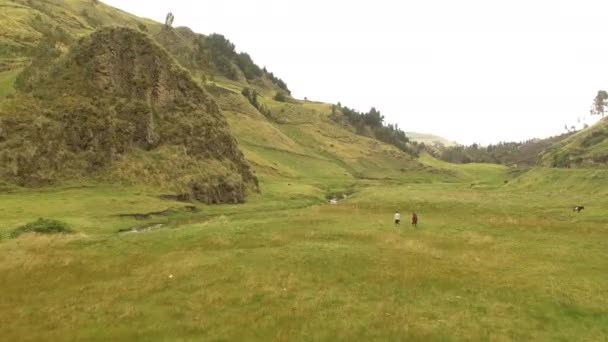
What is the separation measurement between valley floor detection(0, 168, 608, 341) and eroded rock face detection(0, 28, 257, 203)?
2514 cm

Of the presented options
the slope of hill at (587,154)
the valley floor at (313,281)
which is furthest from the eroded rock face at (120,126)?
the slope of hill at (587,154)

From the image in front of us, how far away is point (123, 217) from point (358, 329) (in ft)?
155

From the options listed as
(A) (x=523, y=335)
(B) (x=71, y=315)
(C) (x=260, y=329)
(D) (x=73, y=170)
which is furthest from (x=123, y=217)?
(A) (x=523, y=335)

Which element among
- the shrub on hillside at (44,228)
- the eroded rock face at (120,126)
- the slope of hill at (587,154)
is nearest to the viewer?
the shrub on hillside at (44,228)

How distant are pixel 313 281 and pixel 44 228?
3272cm

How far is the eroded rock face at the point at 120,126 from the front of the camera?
8406cm

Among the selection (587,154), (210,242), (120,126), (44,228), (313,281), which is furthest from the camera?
(587,154)

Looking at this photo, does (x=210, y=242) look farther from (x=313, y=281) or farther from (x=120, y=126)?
(x=120, y=126)

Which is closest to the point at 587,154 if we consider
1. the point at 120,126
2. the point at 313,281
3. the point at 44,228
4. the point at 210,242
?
the point at 120,126

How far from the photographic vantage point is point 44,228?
53.1 metres

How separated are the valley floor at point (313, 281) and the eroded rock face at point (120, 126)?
25140 millimetres

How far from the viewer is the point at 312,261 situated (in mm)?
40125

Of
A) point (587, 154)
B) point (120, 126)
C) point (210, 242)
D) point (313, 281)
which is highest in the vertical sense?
point (587, 154)

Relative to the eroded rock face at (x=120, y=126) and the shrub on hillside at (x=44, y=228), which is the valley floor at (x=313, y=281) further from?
the eroded rock face at (x=120, y=126)
